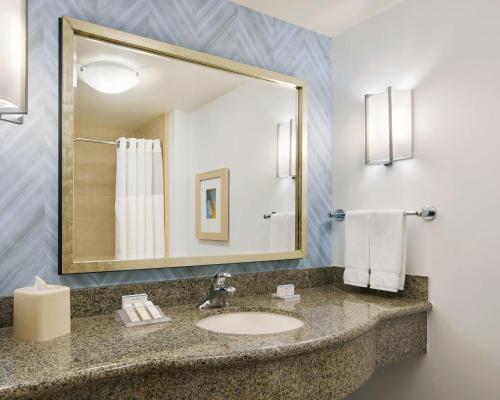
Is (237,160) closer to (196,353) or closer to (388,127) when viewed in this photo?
(388,127)

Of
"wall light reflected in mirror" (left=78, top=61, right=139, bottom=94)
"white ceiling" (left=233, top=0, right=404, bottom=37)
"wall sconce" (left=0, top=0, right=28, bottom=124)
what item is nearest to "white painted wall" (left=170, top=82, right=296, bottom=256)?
"wall light reflected in mirror" (left=78, top=61, right=139, bottom=94)

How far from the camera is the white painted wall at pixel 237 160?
1759 mm

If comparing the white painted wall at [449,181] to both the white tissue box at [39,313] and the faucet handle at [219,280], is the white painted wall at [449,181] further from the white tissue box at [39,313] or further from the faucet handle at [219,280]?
the white tissue box at [39,313]

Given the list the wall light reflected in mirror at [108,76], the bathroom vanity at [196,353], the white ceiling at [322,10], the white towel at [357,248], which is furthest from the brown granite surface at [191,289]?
the white ceiling at [322,10]

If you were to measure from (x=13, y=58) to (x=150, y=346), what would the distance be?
839 millimetres

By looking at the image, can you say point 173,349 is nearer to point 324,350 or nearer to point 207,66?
point 324,350

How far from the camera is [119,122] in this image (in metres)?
1.62

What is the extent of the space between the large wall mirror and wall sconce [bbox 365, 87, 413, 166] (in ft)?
1.08

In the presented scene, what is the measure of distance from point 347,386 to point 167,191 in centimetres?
97

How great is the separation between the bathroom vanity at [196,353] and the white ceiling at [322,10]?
4.27 ft

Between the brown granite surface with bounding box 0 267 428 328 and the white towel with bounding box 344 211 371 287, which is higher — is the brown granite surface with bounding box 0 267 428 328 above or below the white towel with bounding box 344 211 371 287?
below

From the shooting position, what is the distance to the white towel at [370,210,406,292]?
187 centimetres

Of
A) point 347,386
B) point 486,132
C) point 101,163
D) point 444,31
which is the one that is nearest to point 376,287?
point 347,386

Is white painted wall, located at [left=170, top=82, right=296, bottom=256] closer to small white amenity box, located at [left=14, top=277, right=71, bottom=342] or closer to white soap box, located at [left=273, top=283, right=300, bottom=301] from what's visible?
white soap box, located at [left=273, top=283, right=300, bottom=301]
